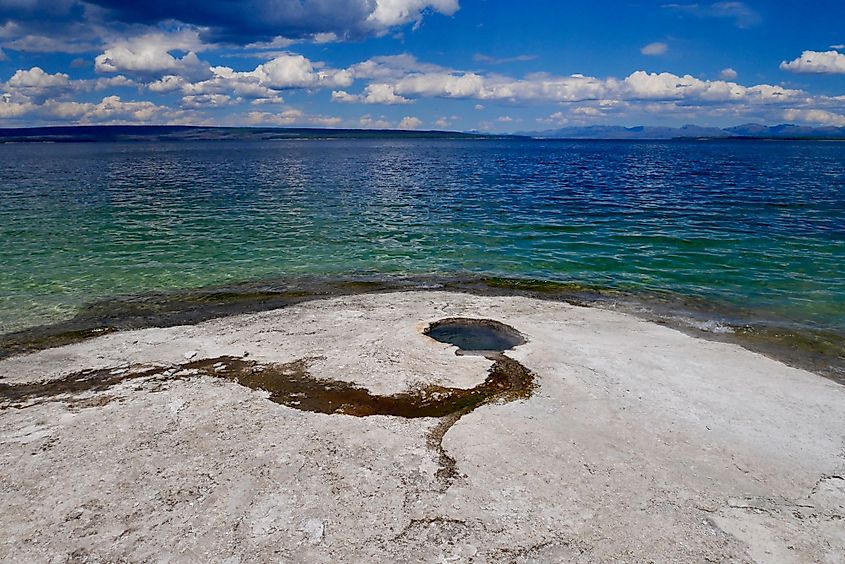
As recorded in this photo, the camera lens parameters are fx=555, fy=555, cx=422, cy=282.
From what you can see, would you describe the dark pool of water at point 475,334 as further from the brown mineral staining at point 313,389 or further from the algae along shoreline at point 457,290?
the algae along shoreline at point 457,290

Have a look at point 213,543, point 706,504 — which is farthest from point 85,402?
point 706,504

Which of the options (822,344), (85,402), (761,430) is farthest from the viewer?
(822,344)

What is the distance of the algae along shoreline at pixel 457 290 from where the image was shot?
15281 mm

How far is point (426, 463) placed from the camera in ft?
30.0

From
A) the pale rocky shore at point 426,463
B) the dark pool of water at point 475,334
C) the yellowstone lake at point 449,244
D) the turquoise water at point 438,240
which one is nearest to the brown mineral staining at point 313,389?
the pale rocky shore at point 426,463

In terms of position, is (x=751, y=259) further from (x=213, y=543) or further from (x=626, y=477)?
(x=213, y=543)

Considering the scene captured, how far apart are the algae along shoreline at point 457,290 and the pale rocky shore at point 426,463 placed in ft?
5.78

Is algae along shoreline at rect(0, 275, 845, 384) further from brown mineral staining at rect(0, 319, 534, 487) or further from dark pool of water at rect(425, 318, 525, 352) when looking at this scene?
dark pool of water at rect(425, 318, 525, 352)

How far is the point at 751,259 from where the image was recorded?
84.0ft

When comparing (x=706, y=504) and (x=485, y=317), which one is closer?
(x=706, y=504)

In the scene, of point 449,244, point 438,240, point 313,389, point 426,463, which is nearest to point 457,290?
point 449,244

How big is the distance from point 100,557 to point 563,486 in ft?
21.4

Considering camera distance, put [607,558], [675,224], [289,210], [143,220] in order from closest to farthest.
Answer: [607,558] < [675,224] < [143,220] < [289,210]

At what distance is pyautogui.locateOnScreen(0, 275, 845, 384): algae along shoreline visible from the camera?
50.1 ft
